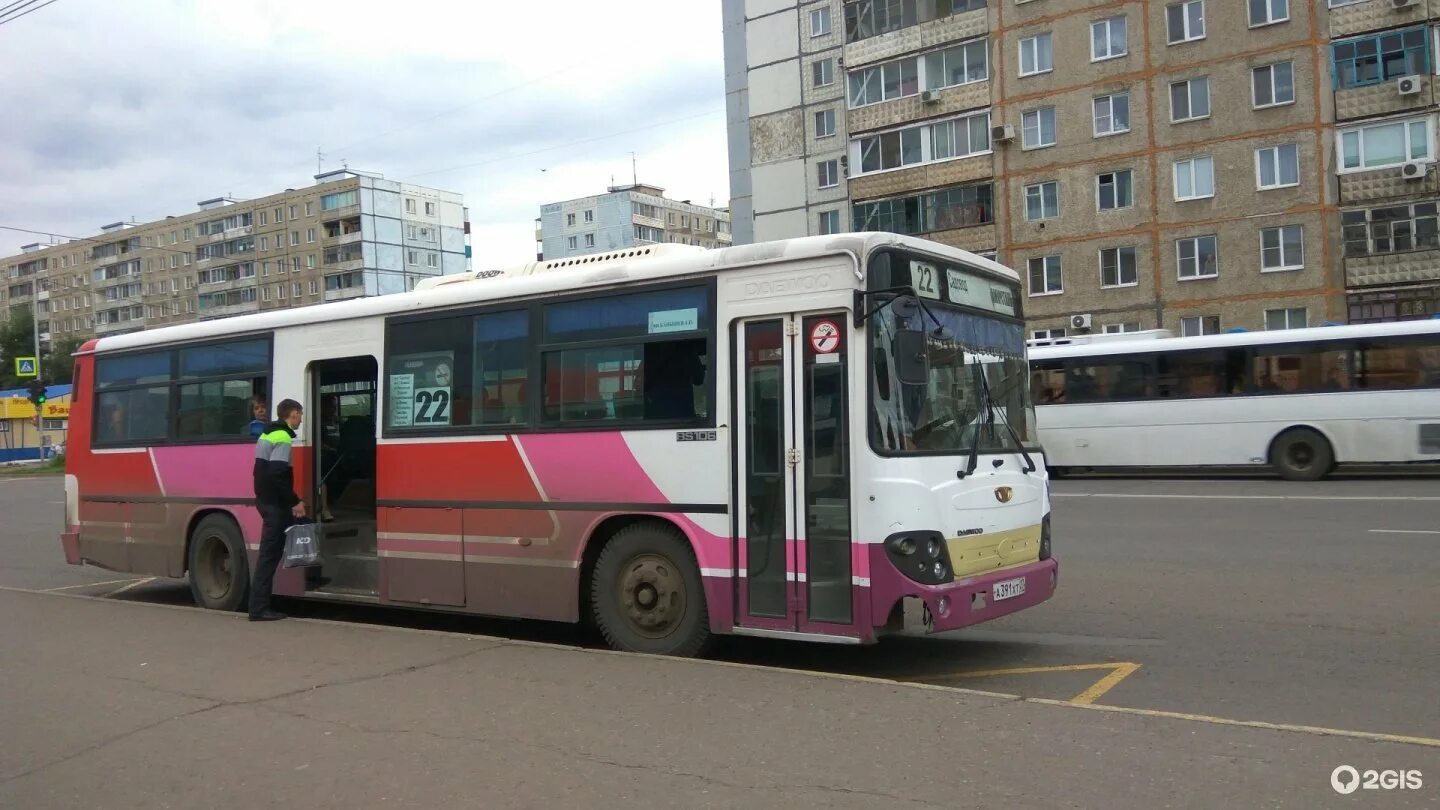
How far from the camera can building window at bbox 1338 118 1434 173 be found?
36.0 metres

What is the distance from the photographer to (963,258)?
7.74m

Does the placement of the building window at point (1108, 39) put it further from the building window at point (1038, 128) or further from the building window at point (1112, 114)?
the building window at point (1038, 128)

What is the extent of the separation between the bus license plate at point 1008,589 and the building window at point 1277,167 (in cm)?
3584

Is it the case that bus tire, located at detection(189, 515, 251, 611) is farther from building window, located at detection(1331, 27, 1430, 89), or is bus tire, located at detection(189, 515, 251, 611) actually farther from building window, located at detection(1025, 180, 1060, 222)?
building window, located at detection(1331, 27, 1430, 89)

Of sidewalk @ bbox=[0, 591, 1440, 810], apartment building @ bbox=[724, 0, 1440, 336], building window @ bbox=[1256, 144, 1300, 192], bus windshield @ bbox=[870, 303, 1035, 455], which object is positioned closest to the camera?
sidewalk @ bbox=[0, 591, 1440, 810]

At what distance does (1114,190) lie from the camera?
4181 cm

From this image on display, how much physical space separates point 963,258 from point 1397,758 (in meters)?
3.95

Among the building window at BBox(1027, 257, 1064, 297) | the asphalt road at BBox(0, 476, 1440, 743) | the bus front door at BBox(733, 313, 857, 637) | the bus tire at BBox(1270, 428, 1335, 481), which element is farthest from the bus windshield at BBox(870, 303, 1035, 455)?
the building window at BBox(1027, 257, 1064, 297)

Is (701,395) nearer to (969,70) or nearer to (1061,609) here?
(1061,609)

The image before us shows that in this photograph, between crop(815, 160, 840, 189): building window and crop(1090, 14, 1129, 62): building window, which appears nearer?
crop(1090, 14, 1129, 62): building window

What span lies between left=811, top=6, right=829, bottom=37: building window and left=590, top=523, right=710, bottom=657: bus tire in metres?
51.7

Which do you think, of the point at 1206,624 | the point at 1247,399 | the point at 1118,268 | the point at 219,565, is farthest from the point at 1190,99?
the point at 219,565

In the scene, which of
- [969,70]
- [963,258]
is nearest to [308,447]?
[963,258]

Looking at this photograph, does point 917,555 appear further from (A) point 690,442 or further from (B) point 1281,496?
(B) point 1281,496
